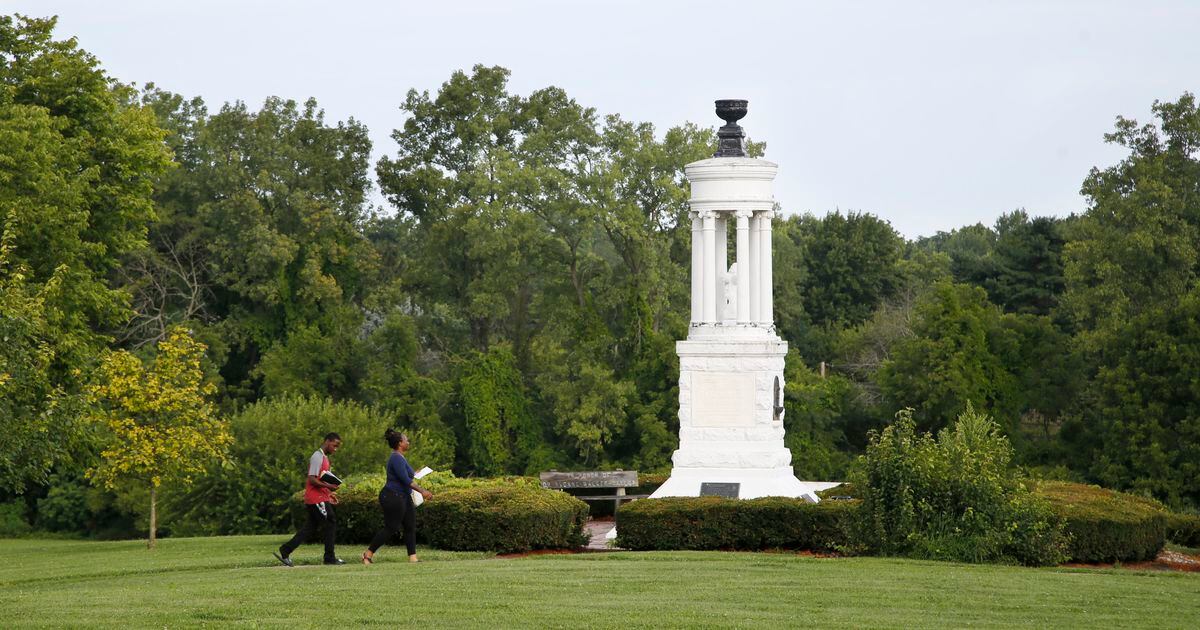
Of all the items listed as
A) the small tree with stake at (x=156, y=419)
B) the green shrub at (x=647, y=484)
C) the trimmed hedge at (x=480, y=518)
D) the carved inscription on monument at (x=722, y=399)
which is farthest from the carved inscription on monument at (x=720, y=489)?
the small tree with stake at (x=156, y=419)

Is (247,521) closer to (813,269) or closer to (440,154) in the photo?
(440,154)

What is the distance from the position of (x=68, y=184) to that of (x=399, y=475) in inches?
636

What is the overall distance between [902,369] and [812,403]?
2791 millimetres

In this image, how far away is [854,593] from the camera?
17406 millimetres

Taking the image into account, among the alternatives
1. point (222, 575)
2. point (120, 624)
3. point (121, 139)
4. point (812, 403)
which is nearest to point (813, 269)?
point (812, 403)

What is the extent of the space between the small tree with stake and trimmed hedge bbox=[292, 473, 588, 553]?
4293 millimetres

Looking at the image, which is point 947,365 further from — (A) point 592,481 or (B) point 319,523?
(B) point 319,523

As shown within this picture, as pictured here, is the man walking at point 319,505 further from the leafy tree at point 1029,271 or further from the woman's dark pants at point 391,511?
the leafy tree at point 1029,271

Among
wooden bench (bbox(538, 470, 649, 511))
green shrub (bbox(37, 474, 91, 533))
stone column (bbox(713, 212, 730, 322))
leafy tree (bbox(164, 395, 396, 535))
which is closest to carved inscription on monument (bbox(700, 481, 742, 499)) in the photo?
wooden bench (bbox(538, 470, 649, 511))

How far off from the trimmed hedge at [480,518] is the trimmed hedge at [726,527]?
994 millimetres

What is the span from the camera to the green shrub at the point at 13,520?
50.3m

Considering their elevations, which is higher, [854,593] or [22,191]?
[22,191]

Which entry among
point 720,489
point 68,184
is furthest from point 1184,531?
point 68,184

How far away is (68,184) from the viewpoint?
3325 cm
